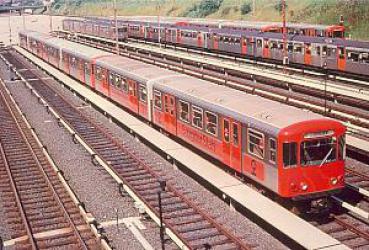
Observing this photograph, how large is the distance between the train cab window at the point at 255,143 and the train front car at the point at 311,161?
0.95 metres

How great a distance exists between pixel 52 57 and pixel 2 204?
35404 millimetres

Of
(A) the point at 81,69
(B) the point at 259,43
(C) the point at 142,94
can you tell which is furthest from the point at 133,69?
(B) the point at 259,43

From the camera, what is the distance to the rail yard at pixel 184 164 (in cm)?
1491

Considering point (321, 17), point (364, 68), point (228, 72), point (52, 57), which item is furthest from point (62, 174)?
point (321, 17)

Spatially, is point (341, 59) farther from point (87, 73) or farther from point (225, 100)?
point (225, 100)

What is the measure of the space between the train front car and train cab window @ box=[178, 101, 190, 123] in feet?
21.3

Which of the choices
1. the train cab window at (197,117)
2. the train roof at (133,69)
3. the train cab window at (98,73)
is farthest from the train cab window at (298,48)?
the train cab window at (197,117)

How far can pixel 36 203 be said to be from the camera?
59.8 ft

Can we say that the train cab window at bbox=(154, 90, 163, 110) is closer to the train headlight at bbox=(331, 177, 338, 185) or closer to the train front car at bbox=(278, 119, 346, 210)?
the train front car at bbox=(278, 119, 346, 210)

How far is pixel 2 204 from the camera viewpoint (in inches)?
715

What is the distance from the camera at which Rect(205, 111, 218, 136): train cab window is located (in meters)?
18.5

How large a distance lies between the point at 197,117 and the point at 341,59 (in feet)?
64.1

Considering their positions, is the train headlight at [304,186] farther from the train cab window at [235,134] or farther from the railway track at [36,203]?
the railway track at [36,203]

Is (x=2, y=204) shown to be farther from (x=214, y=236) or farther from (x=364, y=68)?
(x=364, y=68)
